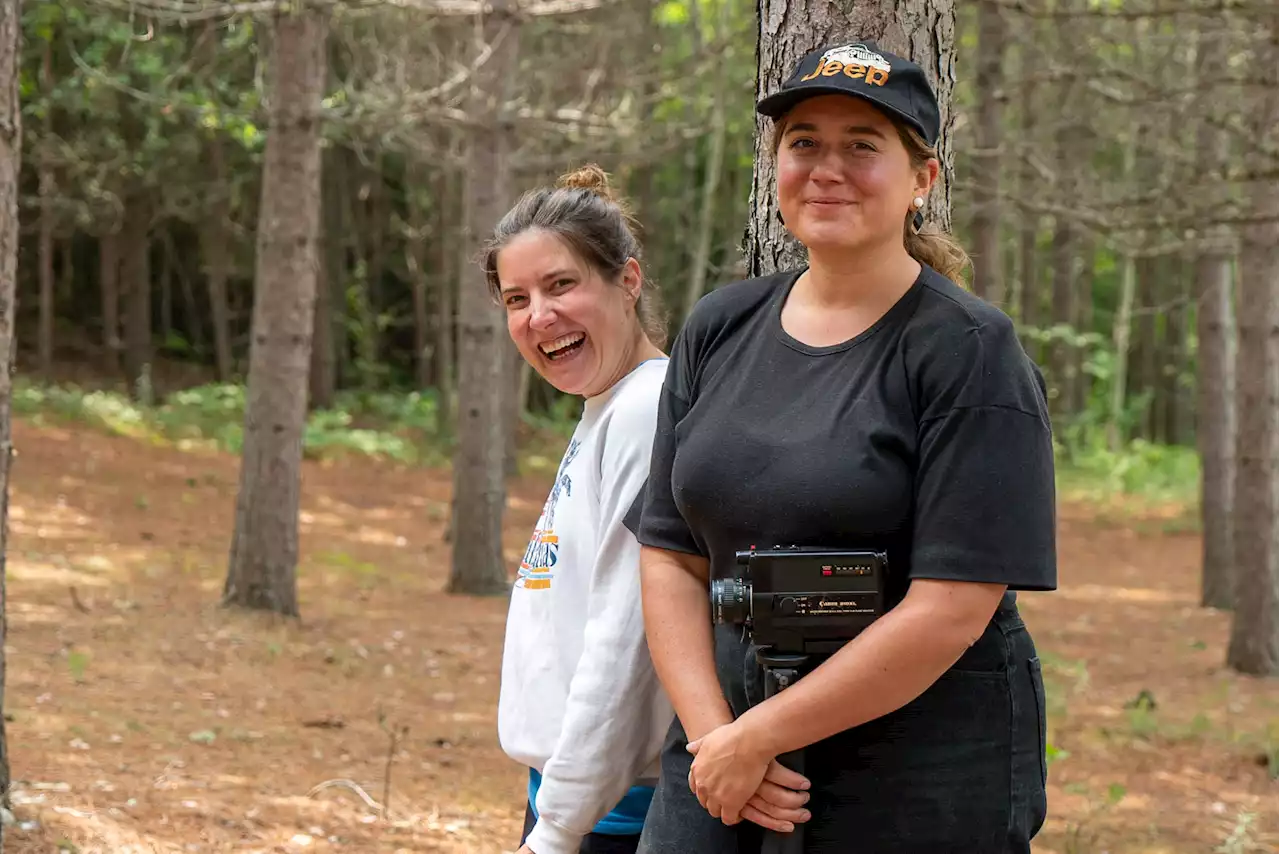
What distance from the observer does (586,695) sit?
2461 millimetres

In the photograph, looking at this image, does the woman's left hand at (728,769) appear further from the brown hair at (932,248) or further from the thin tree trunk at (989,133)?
Result: the thin tree trunk at (989,133)

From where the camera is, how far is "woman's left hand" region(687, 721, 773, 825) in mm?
2133

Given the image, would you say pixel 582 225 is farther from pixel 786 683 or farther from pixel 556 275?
pixel 786 683

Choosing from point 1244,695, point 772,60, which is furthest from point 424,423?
point 772,60

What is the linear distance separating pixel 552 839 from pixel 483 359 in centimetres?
992

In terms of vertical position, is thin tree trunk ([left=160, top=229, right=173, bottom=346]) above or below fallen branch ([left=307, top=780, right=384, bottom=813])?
above

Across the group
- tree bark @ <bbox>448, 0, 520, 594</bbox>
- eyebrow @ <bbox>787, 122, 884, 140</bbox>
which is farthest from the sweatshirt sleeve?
tree bark @ <bbox>448, 0, 520, 594</bbox>

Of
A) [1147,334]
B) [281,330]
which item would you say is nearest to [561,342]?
[281,330]

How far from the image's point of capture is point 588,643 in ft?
8.21

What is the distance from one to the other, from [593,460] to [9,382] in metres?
3.04

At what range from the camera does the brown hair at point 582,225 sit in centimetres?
274

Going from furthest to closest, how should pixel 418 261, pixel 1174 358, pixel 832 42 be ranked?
1. pixel 1174 358
2. pixel 418 261
3. pixel 832 42

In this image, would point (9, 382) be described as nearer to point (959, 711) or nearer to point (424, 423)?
point (959, 711)

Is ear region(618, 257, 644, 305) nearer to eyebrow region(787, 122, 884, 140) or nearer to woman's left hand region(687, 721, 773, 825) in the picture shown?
eyebrow region(787, 122, 884, 140)
